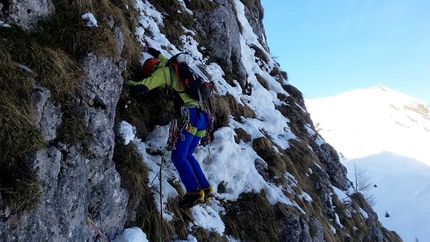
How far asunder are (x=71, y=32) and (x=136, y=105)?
6.55ft

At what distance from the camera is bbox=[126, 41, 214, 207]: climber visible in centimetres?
560

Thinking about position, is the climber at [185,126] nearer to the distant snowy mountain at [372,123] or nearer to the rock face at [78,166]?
the rock face at [78,166]

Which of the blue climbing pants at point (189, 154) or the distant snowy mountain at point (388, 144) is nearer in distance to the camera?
the blue climbing pants at point (189, 154)

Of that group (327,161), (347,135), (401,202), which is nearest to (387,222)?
(401,202)

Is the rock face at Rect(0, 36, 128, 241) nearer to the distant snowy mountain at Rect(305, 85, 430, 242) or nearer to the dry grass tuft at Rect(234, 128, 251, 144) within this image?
the dry grass tuft at Rect(234, 128, 251, 144)

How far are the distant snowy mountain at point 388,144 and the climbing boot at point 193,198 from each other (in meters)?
46.8

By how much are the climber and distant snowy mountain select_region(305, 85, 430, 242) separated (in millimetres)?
46678

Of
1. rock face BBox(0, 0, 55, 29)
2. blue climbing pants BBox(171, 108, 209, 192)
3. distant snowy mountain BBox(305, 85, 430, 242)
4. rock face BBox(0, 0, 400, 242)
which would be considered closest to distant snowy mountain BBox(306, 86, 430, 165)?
distant snowy mountain BBox(305, 85, 430, 242)

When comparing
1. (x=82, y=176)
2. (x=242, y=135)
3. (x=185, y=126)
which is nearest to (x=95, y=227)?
(x=82, y=176)

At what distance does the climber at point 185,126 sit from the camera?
5.60 metres

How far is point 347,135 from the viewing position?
74.3 m

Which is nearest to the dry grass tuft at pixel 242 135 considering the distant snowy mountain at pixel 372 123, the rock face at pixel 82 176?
the rock face at pixel 82 176

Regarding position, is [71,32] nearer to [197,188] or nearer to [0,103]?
[0,103]

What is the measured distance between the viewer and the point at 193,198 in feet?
18.0
